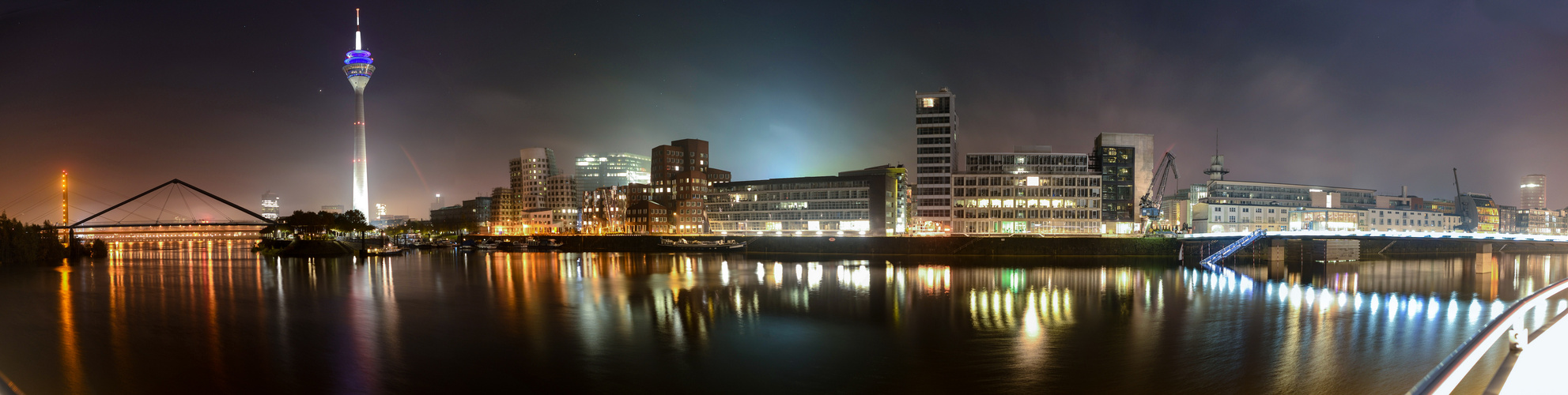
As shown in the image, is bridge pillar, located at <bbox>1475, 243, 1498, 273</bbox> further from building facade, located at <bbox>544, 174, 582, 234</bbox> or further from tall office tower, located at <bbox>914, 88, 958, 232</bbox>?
building facade, located at <bbox>544, 174, 582, 234</bbox>

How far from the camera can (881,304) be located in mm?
29453

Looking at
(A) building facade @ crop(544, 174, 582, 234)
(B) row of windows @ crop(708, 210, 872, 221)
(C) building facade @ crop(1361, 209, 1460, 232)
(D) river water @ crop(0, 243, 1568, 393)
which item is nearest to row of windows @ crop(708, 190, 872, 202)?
(B) row of windows @ crop(708, 210, 872, 221)

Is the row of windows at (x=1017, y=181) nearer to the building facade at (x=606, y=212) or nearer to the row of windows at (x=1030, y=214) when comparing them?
the row of windows at (x=1030, y=214)

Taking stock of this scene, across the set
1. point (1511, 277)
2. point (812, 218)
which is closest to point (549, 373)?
point (1511, 277)

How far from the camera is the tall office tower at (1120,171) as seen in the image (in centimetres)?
10150

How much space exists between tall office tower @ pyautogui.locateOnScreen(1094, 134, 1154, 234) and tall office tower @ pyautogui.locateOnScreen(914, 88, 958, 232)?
28566 mm

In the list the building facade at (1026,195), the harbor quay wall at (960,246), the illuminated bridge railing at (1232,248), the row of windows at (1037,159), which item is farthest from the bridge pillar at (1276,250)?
the row of windows at (1037,159)

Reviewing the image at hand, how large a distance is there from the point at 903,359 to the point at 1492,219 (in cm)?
15884

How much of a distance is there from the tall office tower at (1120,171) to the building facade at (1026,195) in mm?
17489

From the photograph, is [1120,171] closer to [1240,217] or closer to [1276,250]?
[1240,217]

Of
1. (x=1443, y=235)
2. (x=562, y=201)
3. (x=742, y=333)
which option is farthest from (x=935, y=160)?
(x=562, y=201)

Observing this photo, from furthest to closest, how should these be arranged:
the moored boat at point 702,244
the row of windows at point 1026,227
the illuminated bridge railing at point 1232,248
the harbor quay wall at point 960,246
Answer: the row of windows at point 1026,227
the moored boat at point 702,244
the harbor quay wall at point 960,246
the illuminated bridge railing at point 1232,248

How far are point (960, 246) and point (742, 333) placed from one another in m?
52.1

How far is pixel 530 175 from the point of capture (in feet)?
580
